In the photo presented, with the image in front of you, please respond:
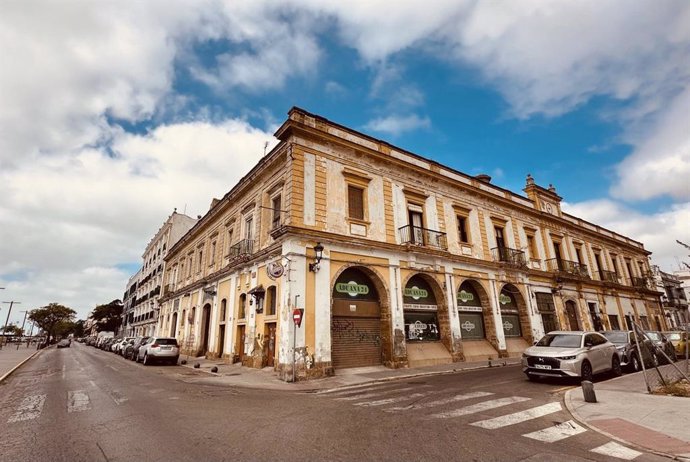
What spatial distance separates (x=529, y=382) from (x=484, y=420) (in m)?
5.02

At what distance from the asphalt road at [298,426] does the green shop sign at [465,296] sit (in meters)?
8.86

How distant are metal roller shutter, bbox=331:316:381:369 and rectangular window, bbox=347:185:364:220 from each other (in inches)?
175

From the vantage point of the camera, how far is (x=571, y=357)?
31.3ft

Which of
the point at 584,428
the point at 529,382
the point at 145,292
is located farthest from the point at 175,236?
the point at 584,428

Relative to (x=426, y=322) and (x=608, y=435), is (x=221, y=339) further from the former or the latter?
(x=608, y=435)

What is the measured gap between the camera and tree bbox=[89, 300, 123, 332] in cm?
6019

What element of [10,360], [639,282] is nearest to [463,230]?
[639,282]

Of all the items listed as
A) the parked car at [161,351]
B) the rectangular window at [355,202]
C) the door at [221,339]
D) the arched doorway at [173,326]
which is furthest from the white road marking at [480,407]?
the arched doorway at [173,326]

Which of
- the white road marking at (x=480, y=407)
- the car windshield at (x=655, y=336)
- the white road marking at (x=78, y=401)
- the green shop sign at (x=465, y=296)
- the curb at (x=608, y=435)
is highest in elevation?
the green shop sign at (x=465, y=296)

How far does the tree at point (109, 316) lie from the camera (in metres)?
60.2

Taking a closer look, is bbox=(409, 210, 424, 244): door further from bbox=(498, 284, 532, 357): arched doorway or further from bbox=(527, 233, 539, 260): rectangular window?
bbox=(527, 233, 539, 260): rectangular window

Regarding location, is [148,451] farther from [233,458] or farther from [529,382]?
[529,382]

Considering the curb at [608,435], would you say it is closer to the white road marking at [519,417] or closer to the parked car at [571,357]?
the white road marking at [519,417]

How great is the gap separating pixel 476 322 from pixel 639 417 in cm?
1282
